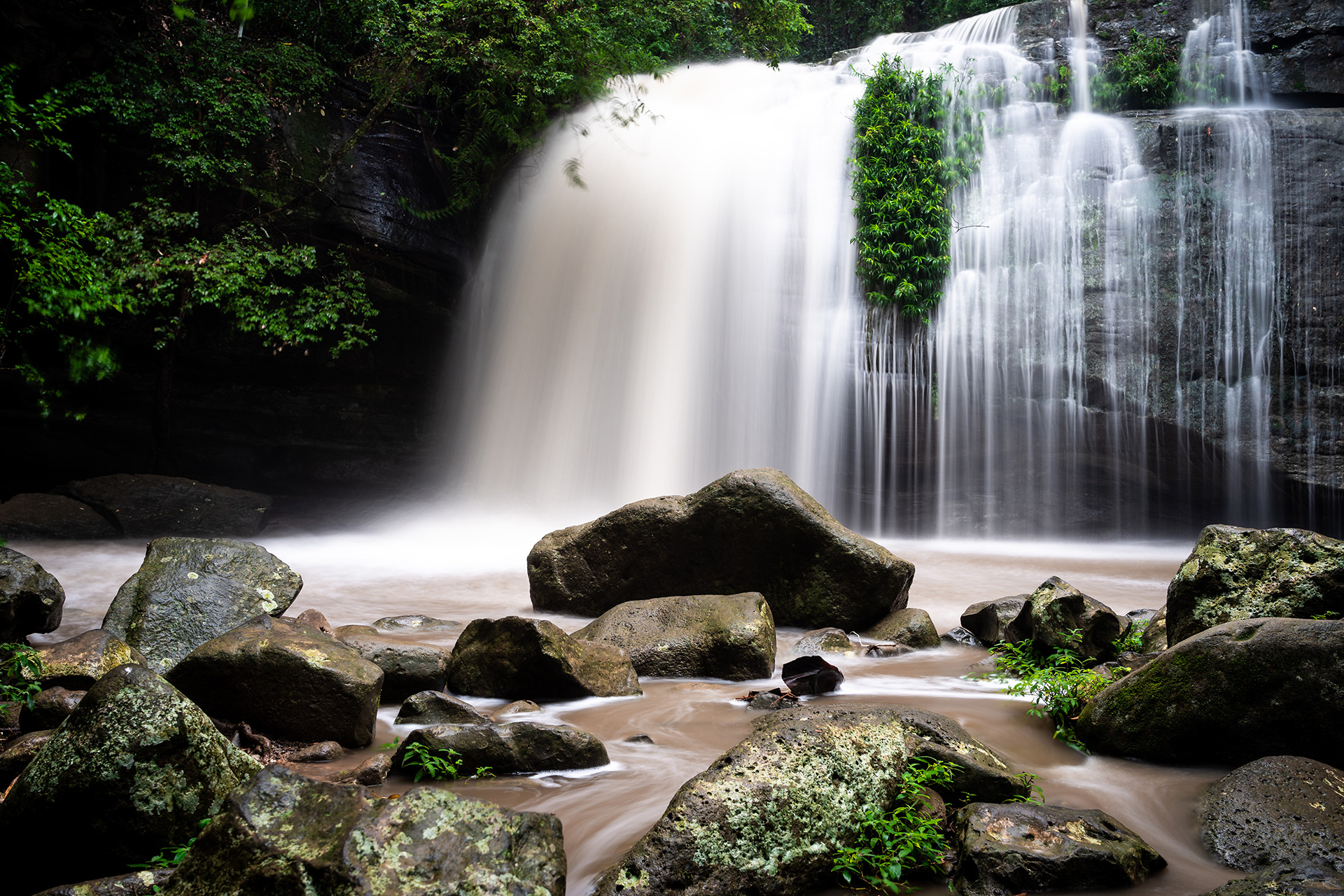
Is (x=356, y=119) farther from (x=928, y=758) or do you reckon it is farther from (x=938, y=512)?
(x=928, y=758)

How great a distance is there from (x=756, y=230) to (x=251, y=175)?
8650mm

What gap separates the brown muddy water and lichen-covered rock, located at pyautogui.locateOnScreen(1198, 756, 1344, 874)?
3.5 inches

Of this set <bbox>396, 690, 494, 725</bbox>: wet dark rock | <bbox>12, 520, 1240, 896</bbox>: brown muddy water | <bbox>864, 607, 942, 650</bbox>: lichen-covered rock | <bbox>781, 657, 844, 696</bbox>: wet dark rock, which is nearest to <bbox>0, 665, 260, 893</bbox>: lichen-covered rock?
<bbox>12, 520, 1240, 896</bbox>: brown muddy water

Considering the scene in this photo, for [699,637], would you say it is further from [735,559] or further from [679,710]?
[735,559]

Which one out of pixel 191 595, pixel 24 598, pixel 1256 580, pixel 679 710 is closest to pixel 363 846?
pixel 679 710

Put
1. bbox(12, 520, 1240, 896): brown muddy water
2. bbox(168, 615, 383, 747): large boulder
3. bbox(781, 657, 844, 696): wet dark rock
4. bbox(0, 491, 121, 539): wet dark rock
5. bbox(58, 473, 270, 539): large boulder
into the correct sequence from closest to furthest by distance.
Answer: bbox(12, 520, 1240, 896): brown muddy water, bbox(168, 615, 383, 747): large boulder, bbox(781, 657, 844, 696): wet dark rock, bbox(0, 491, 121, 539): wet dark rock, bbox(58, 473, 270, 539): large boulder

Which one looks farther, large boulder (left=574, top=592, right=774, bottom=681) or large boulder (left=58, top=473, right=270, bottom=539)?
large boulder (left=58, top=473, right=270, bottom=539)

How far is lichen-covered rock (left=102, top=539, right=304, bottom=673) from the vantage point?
4.29 metres

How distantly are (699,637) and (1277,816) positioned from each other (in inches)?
116

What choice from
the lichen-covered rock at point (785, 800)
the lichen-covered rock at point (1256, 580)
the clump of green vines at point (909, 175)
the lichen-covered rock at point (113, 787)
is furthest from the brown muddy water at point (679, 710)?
the clump of green vines at point (909, 175)

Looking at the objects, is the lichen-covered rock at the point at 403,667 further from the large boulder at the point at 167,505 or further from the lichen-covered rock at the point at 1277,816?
the large boulder at the point at 167,505

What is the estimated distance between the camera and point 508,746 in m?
3.16

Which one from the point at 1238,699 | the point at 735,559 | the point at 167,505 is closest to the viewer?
the point at 1238,699

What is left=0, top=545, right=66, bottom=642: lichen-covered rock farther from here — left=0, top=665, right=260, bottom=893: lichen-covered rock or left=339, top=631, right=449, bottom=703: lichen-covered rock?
left=0, top=665, right=260, bottom=893: lichen-covered rock
